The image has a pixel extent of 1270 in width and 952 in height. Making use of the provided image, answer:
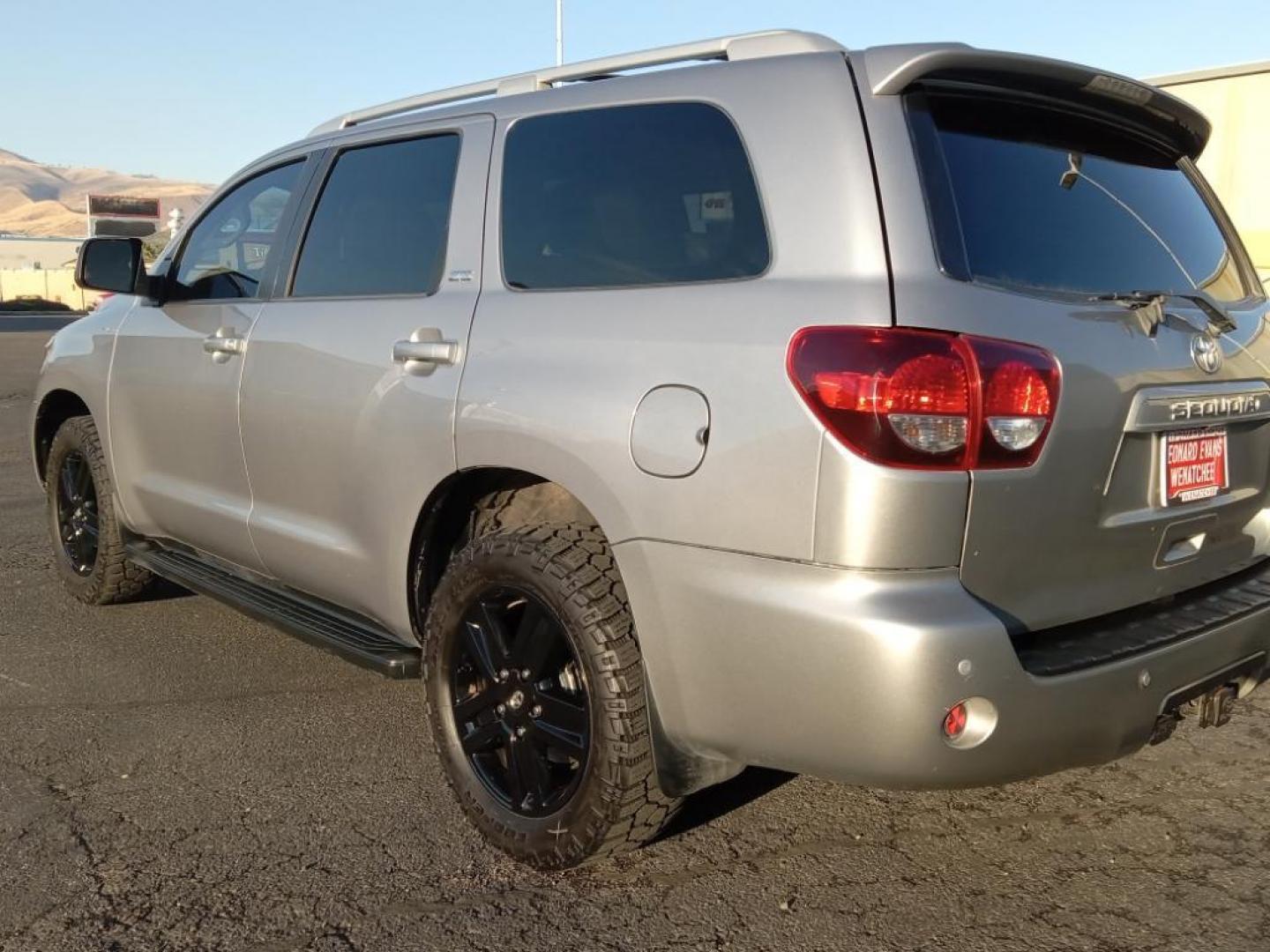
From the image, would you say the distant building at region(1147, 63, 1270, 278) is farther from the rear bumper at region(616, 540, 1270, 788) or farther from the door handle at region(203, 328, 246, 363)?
the rear bumper at region(616, 540, 1270, 788)

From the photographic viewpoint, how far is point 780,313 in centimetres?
247

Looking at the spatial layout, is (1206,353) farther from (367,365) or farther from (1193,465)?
(367,365)

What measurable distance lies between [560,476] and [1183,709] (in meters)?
1.55

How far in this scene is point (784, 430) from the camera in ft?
7.84

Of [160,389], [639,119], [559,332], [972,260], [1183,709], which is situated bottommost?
[1183,709]

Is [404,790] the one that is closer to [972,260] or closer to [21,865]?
[21,865]

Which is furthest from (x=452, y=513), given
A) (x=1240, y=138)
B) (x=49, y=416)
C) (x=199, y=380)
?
(x=1240, y=138)

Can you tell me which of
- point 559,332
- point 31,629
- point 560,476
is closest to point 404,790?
point 560,476

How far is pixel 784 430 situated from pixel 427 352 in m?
1.21

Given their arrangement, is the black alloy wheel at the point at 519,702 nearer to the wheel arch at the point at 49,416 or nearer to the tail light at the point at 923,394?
the tail light at the point at 923,394

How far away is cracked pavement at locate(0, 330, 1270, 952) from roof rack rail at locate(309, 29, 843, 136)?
6.43 feet

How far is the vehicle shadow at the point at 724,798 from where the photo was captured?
3.22 m

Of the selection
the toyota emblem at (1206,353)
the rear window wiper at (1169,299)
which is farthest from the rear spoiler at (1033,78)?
the toyota emblem at (1206,353)

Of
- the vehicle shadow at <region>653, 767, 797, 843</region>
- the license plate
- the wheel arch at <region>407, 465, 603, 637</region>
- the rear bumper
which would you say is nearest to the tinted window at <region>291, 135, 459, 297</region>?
the wheel arch at <region>407, 465, 603, 637</region>
